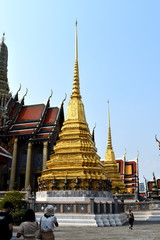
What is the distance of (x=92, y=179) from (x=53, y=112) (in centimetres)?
Answer: 1756

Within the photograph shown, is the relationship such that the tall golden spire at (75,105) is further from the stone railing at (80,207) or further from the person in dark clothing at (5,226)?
the person in dark clothing at (5,226)

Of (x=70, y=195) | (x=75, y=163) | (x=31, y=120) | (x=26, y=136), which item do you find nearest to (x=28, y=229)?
(x=70, y=195)

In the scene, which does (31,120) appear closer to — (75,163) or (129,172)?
(75,163)

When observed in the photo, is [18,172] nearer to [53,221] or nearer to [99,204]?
[99,204]

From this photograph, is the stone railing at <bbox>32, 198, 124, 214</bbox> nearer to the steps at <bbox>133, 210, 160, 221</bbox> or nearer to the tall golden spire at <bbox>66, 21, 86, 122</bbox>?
the steps at <bbox>133, 210, 160, 221</bbox>

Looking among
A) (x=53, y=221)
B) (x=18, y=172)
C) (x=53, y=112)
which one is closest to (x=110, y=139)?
(x=53, y=112)

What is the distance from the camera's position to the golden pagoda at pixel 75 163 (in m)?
15.0

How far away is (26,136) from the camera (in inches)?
1151

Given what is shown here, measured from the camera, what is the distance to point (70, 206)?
1212 centimetres

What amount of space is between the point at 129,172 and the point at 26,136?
55.6 feet

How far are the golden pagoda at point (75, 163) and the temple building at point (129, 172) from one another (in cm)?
2148

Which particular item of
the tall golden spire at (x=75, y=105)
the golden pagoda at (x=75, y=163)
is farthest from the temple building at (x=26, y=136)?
the golden pagoda at (x=75, y=163)

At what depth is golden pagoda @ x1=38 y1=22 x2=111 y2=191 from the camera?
49.4 ft

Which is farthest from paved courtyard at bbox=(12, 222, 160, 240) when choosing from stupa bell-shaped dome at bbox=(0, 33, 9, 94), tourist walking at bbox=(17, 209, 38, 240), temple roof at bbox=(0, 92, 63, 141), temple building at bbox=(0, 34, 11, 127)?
stupa bell-shaped dome at bbox=(0, 33, 9, 94)
